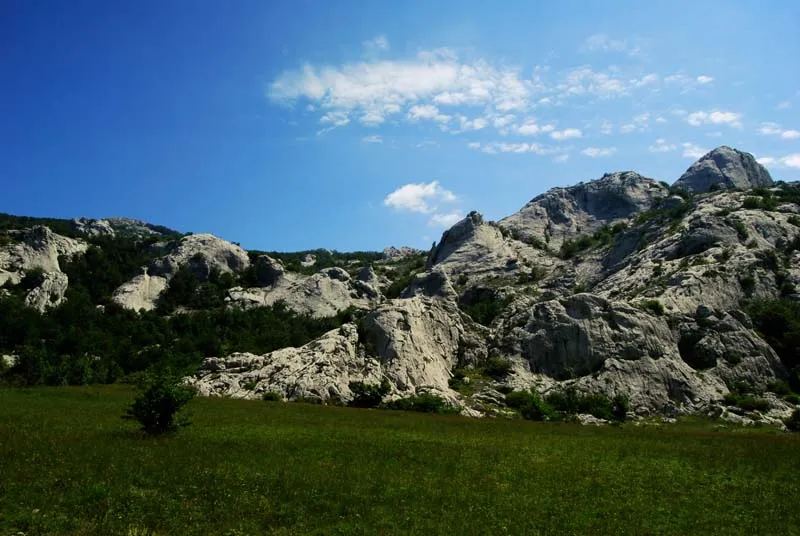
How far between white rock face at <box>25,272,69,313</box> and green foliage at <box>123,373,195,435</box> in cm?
11493

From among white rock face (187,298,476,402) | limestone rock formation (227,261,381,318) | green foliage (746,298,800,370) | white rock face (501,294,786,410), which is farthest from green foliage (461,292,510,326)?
green foliage (746,298,800,370)

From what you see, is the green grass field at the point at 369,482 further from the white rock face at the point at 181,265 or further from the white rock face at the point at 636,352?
the white rock face at the point at 181,265

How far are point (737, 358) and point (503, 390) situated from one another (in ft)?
117

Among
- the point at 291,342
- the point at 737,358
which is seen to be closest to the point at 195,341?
the point at 291,342

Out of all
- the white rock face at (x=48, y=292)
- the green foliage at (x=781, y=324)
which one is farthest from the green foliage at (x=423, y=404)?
the white rock face at (x=48, y=292)

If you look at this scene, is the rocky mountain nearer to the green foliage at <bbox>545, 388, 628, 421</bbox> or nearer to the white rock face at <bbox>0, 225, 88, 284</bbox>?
the white rock face at <bbox>0, 225, 88, 284</bbox>

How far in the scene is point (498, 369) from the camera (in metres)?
83.0

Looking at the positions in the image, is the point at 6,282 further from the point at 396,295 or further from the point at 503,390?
the point at 503,390

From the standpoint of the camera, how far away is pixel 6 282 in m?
136

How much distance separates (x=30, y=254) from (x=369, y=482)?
161m

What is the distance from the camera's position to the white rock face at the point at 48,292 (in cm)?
12788

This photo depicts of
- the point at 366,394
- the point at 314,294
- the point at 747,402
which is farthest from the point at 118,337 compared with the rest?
the point at 747,402

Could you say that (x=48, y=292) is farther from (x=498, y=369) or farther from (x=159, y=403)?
(x=159, y=403)

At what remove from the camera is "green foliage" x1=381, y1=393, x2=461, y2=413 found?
6112cm
